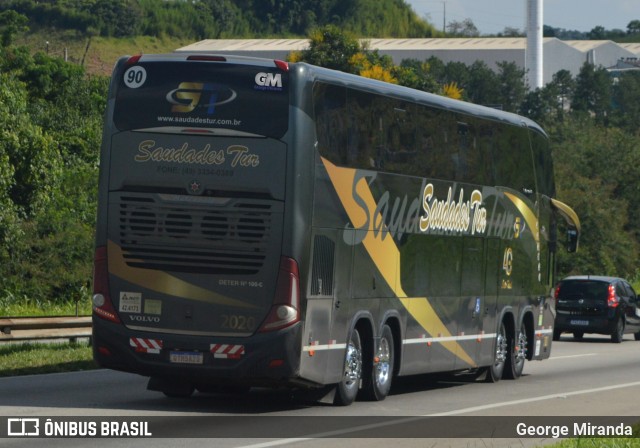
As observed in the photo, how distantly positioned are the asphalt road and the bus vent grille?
53.1 inches

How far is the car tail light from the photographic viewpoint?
3472 centimetres

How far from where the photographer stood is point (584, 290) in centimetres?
3525

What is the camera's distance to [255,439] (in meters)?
12.6

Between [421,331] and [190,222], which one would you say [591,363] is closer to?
[421,331]

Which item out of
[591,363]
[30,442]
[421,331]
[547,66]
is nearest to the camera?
[30,442]

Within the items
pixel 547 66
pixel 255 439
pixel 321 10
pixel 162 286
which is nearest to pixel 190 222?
pixel 162 286

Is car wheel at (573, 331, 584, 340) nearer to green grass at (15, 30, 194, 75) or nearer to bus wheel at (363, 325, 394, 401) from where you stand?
bus wheel at (363, 325, 394, 401)

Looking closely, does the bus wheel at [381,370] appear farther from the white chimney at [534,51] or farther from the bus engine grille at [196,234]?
the white chimney at [534,51]

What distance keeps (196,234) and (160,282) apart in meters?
0.65

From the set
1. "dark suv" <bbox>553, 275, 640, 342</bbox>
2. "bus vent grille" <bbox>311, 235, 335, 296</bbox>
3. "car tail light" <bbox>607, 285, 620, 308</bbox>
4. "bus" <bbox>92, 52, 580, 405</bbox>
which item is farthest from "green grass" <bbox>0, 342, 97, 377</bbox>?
"car tail light" <bbox>607, 285, 620, 308</bbox>

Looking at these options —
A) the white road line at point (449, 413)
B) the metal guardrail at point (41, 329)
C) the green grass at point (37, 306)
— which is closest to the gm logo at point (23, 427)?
the white road line at point (449, 413)

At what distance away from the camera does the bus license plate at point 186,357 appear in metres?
14.8

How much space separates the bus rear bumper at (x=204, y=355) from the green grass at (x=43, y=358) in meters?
3.90

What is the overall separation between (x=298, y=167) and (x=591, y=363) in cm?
1292
